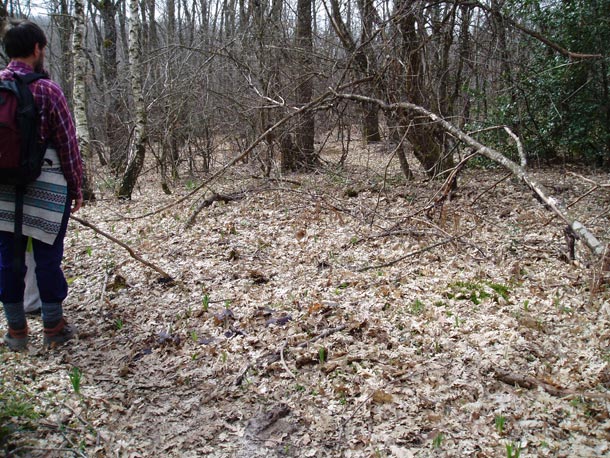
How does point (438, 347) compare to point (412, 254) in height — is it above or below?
below

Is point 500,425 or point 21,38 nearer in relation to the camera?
point 500,425

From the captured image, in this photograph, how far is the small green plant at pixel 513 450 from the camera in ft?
6.89

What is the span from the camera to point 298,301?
383 centimetres

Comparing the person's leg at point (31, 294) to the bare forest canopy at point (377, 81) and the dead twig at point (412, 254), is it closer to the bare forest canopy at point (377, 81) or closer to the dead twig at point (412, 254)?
the dead twig at point (412, 254)

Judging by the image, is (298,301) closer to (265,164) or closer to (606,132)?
(265,164)

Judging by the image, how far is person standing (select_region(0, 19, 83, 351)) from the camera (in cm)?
296

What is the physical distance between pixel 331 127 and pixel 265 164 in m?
1.32

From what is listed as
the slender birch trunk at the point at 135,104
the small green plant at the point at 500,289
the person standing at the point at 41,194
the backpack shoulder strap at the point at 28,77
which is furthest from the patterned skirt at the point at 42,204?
the slender birch trunk at the point at 135,104

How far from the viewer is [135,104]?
27.1 feet

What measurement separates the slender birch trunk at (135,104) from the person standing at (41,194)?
5217mm

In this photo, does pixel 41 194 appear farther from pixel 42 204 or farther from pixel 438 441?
pixel 438 441

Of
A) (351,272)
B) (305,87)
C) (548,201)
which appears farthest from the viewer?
(305,87)

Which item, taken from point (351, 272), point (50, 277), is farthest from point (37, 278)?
point (351, 272)

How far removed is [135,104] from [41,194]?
5.72 metres
